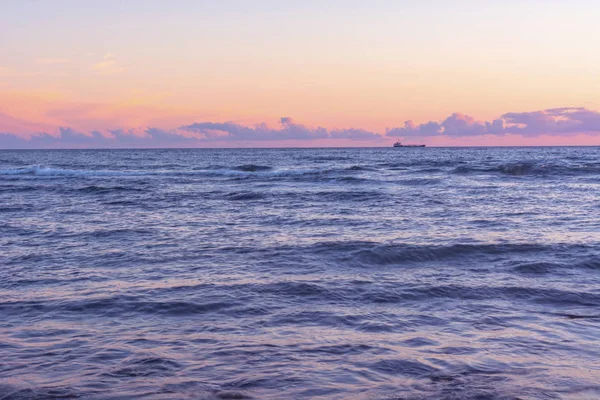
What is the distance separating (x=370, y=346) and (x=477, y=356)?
1.18m

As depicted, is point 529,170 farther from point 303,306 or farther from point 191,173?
point 303,306

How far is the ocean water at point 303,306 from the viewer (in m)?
5.64

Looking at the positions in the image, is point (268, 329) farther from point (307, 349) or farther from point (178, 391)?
point (178, 391)

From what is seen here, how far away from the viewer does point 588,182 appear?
31.7m

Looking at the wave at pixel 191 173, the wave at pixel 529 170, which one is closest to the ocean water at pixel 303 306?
the wave at pixel 529 170

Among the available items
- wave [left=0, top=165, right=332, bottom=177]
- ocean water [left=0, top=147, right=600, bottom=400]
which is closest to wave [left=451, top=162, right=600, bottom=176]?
wave [left=0, top=165, right=332, bottom=177]

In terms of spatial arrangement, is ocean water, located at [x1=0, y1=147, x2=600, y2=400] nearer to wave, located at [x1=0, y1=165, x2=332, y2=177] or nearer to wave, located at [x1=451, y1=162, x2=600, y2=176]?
wave, located at [x1=451, y1=162, x2=600, y2=176]

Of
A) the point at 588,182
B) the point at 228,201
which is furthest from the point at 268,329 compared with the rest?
the point at 588,182

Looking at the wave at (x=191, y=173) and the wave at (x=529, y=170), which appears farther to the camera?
the wave at (x=191, y=173)

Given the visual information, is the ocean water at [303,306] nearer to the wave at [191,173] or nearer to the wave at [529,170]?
the wave at [529,170]

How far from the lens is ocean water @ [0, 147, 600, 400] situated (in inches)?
222

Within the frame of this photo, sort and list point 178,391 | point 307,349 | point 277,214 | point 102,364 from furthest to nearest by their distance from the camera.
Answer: point 277,214, point 307,349, point 102,364, point 178,391

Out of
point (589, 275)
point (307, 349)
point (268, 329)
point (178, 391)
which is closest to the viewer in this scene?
point (178, 391)

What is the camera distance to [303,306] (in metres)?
8.34
